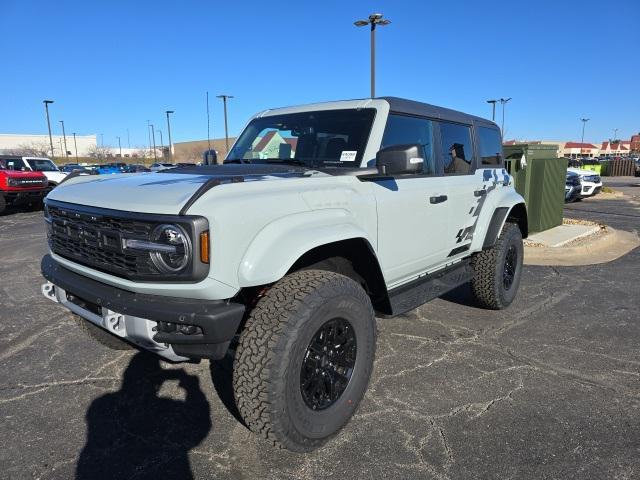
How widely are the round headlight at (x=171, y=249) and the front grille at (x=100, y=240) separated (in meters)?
0.05

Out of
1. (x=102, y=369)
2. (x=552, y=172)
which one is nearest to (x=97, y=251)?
(x=102, y=369)

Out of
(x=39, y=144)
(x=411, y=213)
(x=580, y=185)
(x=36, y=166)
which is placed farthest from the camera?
(x=39, y=144)

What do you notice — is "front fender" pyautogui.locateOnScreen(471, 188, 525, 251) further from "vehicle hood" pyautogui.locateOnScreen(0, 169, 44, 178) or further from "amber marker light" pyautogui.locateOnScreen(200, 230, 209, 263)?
"vehicle hood" pyautogui.locateOnScreen(0, 169, 44, 178)

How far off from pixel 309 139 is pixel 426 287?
57.2 inches

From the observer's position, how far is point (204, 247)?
2113 millimetres

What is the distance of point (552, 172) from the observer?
31.0 ft

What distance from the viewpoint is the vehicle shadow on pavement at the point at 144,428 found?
7.89 feet

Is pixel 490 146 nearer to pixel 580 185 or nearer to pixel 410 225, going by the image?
pixel 410 225

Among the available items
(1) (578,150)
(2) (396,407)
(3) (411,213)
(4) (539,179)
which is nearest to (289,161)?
(3) (411,213)

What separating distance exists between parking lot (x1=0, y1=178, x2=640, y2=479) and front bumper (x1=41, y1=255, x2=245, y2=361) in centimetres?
66

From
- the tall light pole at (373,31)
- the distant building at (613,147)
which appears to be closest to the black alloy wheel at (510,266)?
the tall light pole at (373,31)

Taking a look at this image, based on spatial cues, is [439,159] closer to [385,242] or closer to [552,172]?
[385,242]

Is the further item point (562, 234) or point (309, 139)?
point (562, 234)

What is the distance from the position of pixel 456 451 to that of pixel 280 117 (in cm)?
278
